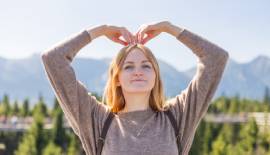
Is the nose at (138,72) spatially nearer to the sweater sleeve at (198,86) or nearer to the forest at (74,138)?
the sweater sleeve at (198,86)

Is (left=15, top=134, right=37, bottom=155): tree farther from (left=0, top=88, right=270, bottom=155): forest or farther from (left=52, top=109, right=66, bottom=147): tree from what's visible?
(left=52, top=109, right=66, bottom=147): tree

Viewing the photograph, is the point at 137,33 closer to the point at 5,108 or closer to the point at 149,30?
the point at 149,30

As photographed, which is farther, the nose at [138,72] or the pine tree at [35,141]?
the pine tree at [35,141]

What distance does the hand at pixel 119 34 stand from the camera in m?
2.38

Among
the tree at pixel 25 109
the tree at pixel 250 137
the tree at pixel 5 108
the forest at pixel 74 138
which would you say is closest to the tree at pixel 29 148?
the forest at pixel 74 138

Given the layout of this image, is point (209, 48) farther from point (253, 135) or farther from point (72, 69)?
point (253, 135)

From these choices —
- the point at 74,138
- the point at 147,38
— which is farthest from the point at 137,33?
the point at 74,138

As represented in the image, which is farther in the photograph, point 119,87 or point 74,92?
point 119,87

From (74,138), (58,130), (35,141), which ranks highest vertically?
(35,141)

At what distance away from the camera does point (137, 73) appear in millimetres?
2303

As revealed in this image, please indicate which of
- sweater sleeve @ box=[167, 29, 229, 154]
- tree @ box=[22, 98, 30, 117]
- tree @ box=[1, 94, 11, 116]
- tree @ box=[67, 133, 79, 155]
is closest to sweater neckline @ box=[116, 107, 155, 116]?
sweater sleeve @ box=[167, 29, 229, 154]

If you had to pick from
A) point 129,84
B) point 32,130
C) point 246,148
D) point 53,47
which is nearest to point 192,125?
point 129,84

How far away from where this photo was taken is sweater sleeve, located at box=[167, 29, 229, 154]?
2385mm

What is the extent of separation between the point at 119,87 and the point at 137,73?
17 centimetres
